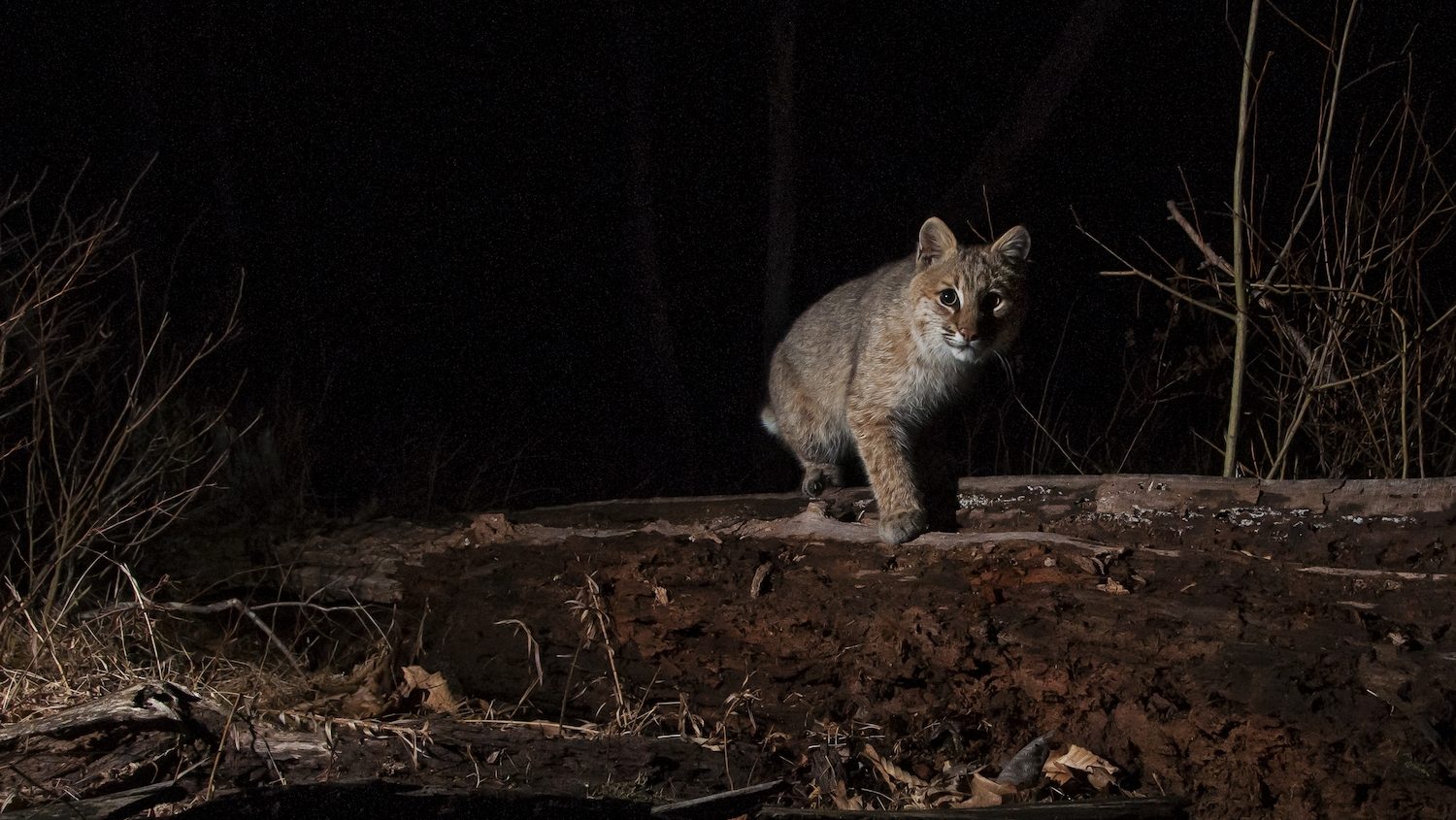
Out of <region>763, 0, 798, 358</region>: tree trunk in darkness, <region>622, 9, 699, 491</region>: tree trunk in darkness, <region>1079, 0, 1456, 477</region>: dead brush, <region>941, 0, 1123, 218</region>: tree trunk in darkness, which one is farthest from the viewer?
<region>622, 9, 699, 491</region>: tree trunk in darkness

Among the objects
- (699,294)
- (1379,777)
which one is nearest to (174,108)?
(699,294)

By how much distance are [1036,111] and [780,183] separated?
1.86 meters

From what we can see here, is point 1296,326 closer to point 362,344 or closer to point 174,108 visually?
point 362,344

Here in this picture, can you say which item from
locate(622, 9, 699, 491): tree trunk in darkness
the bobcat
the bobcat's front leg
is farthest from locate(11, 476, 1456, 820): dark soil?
locate(622, 9, 699, 491): tree trunk in darkness

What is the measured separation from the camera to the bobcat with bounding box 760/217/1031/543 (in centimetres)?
492

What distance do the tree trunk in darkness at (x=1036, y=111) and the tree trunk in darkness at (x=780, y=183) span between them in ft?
3.91

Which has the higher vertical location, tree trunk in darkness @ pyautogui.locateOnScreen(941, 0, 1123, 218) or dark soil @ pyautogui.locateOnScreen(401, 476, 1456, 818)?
tree trunk in darkness @ pyautogui.locateOnScreen(941, 0, 1123, 218)

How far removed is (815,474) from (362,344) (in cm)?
499

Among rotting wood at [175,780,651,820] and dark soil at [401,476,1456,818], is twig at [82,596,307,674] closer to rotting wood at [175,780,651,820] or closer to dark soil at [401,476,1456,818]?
dark soil at [401,476,1456,818]

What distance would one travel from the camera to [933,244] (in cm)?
525

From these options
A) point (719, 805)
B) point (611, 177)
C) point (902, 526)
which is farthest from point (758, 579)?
point (611, 177)

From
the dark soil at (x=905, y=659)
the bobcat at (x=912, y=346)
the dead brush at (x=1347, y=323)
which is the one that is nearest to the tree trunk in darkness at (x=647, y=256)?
the bobcat at (x=912, y=346)

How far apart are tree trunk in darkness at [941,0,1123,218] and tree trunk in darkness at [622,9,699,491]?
2.45 meters

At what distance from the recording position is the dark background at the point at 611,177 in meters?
8.01
